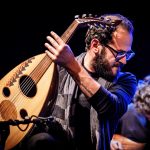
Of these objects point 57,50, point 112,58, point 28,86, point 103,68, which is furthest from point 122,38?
point 28,86

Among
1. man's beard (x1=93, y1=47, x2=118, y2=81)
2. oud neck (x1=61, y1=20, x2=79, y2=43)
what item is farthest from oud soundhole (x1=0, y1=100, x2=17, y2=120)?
man's beard (x1=93, y1=47, x2=118, y2=81)

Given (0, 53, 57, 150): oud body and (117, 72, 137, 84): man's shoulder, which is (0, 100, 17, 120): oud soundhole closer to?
(0, 53, 57, 150): oud body

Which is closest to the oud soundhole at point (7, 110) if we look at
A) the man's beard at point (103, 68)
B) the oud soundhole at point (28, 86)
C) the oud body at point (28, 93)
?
the oud body at point (28, 93)

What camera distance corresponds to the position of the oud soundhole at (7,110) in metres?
2.74

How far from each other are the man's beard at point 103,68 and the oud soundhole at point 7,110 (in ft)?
2.61

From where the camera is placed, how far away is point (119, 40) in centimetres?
313

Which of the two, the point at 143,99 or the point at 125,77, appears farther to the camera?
the point at 125,77

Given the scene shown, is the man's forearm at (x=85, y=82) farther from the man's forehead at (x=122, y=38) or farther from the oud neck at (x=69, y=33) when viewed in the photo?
the man's forehead at (x=122, y=38)

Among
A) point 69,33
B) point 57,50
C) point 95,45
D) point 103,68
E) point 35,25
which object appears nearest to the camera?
point 57,50

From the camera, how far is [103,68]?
3.07 m

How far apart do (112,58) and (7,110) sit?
97 cm

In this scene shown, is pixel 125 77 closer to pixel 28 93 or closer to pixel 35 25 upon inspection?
pixel 28 93

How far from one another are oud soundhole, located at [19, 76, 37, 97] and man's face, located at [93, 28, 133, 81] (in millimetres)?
646

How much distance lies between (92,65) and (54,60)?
0.72 meters
